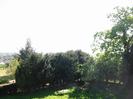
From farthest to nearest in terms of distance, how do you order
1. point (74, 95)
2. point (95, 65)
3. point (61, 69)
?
point (61, 69)
point (95, 65)
point (74, 95)

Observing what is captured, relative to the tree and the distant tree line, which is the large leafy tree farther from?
the tree

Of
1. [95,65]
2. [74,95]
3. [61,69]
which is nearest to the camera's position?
[74,95]

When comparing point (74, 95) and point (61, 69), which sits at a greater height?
point (61, 69)

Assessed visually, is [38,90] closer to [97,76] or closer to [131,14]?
[97,76]

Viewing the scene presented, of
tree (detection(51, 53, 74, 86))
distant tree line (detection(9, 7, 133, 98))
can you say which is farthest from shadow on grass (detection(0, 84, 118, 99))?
tree (detection(51, 53, 74, 86))

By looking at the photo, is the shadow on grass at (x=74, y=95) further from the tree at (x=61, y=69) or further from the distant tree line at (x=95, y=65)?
the tree at (x=61, y=69)

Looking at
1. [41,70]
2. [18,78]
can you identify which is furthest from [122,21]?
[18,78]

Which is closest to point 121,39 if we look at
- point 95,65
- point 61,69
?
point 95,65

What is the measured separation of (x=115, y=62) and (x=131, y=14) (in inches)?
375

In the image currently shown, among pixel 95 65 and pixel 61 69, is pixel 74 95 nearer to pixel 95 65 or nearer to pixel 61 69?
pixel 95 65

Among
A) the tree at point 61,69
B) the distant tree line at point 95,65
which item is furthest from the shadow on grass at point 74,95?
the tree at point 61,69

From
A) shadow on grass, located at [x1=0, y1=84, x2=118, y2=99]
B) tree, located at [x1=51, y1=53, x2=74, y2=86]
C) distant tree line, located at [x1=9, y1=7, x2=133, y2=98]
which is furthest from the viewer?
tree, located at [x1=51, y1=53, x2=74, y2=86]

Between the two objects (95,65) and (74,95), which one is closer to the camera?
(74,95)

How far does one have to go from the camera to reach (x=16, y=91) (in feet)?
150
